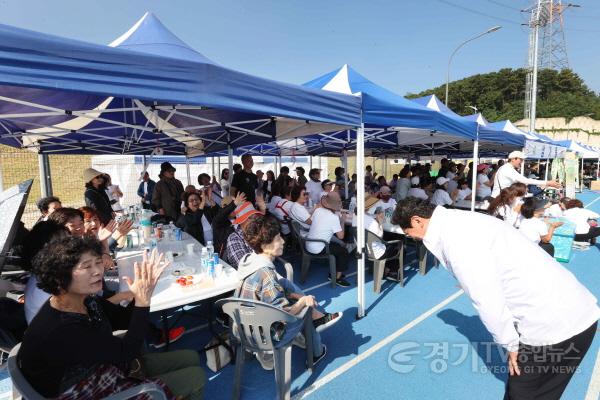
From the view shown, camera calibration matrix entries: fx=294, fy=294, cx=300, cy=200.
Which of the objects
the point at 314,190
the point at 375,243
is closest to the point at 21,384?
the point at 375,243

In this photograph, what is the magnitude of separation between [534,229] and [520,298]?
3427 millimetres

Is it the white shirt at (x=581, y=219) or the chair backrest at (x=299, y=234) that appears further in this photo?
the white shirt at (x=581, y=219)

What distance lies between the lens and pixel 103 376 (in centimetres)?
142

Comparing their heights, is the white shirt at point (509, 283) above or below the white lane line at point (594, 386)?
above

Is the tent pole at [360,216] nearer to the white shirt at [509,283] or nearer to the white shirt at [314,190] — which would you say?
the white shirt at [509,283]

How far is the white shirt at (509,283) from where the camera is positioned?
134cm

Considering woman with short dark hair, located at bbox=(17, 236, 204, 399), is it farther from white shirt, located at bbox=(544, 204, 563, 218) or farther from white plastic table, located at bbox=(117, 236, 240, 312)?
white shirt, located at bbox=(544, 204, 563, 218)

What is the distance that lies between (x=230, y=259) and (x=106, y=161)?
1273 centimetres

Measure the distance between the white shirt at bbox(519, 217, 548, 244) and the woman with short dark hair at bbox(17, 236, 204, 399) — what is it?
4.54 metres

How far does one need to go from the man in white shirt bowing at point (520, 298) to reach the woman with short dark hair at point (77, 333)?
152 cm

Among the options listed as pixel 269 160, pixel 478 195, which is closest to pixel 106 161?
pixel 269 160

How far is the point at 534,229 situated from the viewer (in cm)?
405

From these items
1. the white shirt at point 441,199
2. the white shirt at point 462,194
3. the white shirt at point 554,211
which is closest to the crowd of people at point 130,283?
the white shirt at point 441,199

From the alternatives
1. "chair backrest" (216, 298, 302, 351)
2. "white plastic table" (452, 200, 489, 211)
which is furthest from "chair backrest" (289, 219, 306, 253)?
"white plastic table" (452, 200, 489, 211)
